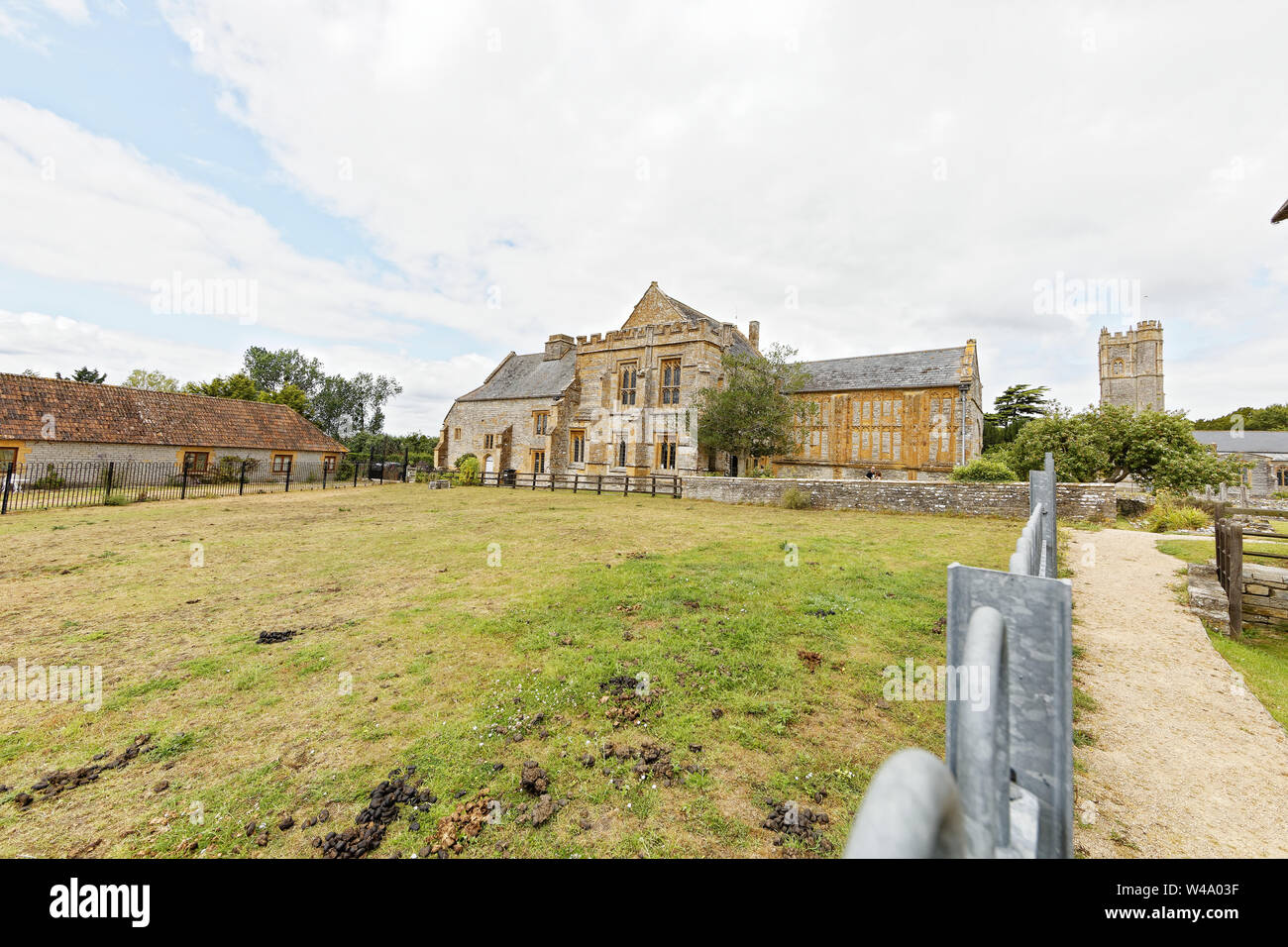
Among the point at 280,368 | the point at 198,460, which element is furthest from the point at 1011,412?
the point at 280,368

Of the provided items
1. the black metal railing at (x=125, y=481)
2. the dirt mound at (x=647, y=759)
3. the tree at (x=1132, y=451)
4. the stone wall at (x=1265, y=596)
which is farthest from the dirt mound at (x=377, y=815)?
the tree at (x=1132, y=451)

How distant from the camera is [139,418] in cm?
2602

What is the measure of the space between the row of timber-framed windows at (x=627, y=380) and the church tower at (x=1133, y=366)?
67609mm

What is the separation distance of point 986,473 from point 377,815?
22.6 metres

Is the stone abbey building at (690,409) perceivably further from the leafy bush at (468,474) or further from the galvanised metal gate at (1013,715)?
the galvanised metal gate at (1013,715)

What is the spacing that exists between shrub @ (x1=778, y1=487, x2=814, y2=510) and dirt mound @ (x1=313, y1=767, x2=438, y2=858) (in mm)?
18373

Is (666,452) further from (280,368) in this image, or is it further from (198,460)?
(280,368)

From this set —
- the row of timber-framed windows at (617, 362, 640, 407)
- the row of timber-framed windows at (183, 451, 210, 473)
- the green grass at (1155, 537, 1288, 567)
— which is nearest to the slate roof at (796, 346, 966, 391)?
the row of timber-framed windows at (617, 362, 640, 407)

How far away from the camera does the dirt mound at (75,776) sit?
317 cm

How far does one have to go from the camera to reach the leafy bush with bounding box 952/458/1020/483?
19.2m

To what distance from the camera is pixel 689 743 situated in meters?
3.84

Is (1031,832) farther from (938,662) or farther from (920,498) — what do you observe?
(920,498)

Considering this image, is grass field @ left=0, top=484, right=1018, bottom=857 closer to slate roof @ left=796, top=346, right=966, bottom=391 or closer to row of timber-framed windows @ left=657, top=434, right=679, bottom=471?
row of timber-framed windows @ left=657, top=434, right=679, bottom=471
